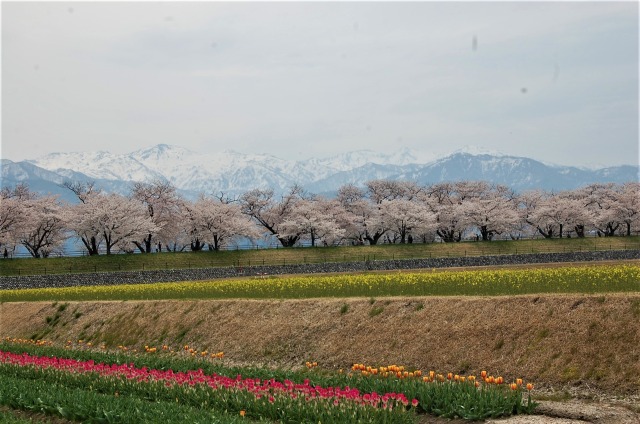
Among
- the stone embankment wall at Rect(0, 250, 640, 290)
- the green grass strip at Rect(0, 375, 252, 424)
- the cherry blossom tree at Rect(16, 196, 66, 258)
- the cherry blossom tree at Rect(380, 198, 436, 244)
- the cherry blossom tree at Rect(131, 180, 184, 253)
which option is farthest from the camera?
the cherry blossom tree at Rect(380, 198, 436, 244)

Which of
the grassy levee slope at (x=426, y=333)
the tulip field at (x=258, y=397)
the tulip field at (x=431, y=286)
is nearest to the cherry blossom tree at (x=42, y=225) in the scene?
the tulip field at (x=431, y=286)

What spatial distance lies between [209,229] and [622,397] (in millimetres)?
73037

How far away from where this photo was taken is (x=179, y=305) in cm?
3081

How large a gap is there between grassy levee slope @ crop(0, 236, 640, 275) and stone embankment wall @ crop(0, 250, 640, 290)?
6.04 meters

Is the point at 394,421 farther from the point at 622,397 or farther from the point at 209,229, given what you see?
the point at 209,229

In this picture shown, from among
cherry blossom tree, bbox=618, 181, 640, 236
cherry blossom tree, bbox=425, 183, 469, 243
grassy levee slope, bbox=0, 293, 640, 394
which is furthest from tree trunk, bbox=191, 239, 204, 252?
cherry blossom tree, bbox=618, 181, 640, 236

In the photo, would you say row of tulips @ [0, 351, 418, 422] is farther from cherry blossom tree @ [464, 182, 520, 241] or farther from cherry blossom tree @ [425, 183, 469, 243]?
cherry blossom tree @ [464, 182, 520, 241]

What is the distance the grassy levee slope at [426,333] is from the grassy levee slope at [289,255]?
1476 inches

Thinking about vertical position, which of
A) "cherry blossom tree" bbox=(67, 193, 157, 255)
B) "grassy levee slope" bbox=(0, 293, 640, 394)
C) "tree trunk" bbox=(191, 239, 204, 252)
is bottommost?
"tree trunk" bbox=(191, 239, 204, 252)

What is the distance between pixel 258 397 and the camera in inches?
538

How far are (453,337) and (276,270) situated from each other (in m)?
46.4

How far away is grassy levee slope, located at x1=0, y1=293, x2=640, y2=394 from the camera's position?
17141mm

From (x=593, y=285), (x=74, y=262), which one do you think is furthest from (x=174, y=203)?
(x=593, y=285)

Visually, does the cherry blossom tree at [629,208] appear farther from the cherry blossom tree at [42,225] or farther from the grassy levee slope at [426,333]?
the grassy levee slope at [426,333]
